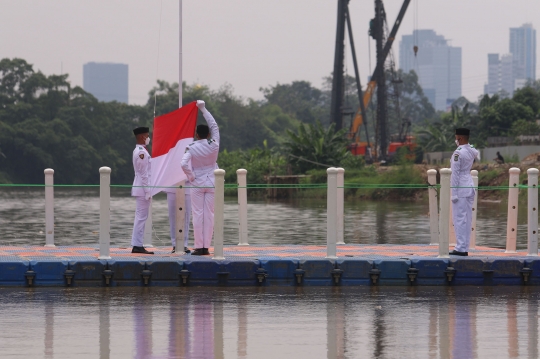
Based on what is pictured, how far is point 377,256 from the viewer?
13.7m

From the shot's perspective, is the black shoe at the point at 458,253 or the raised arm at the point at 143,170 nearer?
the black shoe at the point at 458,253

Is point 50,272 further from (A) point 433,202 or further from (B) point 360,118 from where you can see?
(B) point 360,118

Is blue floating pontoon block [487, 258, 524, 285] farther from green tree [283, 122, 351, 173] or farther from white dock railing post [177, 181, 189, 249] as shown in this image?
green tree [283, 122, 351, 173]

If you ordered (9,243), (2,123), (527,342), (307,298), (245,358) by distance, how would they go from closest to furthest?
1. (245,358)
2. (527,342)
3. (307,298)
4. (9,243)
5. (2,123)

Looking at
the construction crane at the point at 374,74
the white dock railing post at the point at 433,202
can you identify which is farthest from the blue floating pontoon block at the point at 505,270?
the construction crane at the point at 374,74

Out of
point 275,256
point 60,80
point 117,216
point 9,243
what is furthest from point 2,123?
point 275,256

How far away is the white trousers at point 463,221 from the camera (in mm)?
13805

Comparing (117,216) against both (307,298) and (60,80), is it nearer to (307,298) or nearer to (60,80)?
(307,298)

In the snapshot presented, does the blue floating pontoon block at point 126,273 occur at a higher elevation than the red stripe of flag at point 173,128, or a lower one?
lower

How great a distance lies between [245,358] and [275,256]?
5.48 meters

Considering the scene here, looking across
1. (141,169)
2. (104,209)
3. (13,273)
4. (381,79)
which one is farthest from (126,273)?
(381,79)

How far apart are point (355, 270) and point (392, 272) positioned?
486 millimetres

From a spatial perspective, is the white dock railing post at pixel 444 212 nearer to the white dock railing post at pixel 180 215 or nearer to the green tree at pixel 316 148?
the white dock railing post at pixel 180 215

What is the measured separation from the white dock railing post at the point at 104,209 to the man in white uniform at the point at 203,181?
1.27 metres
